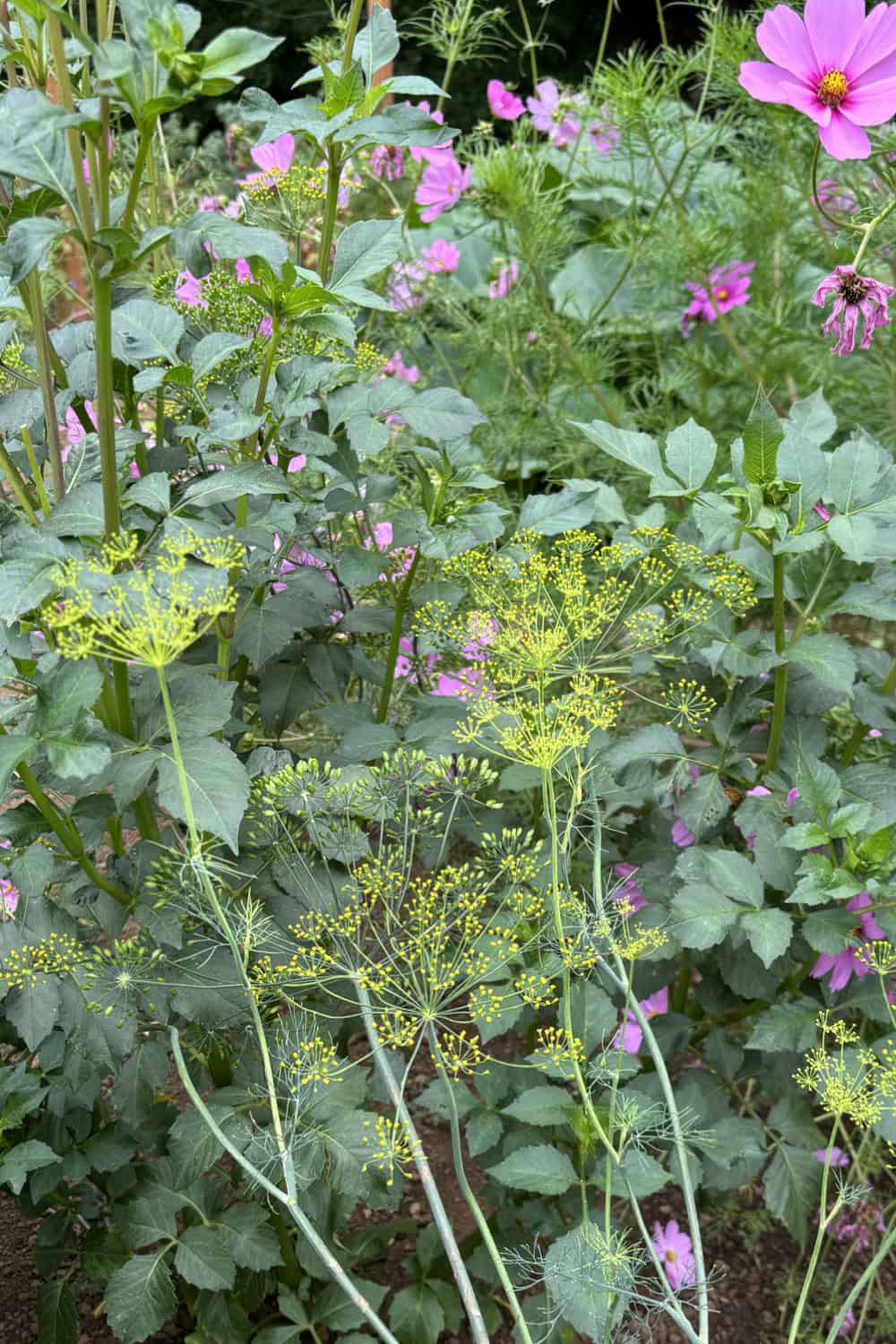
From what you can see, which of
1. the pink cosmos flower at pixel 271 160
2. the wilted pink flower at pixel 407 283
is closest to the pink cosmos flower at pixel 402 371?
the wilted pink flower at pixel 407 283

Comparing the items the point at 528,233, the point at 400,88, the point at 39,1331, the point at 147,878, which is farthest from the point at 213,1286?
the point at 528,233

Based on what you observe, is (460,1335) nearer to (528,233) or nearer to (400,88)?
(400,88)

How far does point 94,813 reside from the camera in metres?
1.02

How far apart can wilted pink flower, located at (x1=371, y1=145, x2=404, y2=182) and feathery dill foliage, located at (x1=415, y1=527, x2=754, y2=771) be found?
1005 mm

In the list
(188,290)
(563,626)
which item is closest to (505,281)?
(188,290)

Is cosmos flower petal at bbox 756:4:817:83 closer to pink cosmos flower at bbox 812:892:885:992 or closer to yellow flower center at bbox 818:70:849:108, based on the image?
yellow flower center at bbox 818:70:849:108

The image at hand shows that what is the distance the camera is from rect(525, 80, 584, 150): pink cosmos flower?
2238 mm

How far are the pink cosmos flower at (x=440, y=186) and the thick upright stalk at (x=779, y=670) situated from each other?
1080 millimetres

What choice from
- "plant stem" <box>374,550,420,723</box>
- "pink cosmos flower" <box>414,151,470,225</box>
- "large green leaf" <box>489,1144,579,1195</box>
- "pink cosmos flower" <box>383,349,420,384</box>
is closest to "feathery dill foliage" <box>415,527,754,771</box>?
"plant stem" <box>374,550,420,723</box>

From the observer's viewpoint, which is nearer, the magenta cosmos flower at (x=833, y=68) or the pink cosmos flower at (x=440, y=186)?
the magenta cosmos flower at (x=833, y=68)

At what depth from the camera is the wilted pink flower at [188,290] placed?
1281mm

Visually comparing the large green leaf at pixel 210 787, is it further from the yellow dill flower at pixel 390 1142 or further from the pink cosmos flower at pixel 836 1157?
the pink cosmos flower at pixel 836 1157

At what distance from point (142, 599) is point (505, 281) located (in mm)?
1789

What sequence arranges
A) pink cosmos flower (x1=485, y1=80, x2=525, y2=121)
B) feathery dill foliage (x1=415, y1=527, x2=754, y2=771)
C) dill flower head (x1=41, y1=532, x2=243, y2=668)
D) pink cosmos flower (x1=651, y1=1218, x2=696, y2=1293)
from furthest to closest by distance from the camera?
1. pink cosmos flower (x1=485, y1=80, x2=525, y2=121)
2. pink cosmos flower (x1=651, y1=1218, x2=696, y2=1293)
3. feathery dill foliage (x1=415, y1=527, x2=754, y2=771)
4. dill flower head (x1=41, y1=532, x2=243, y2=668)
